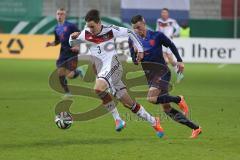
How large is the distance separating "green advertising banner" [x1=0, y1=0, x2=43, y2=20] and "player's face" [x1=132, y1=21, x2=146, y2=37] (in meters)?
22.0

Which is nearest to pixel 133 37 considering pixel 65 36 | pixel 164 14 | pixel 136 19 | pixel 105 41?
pixel 136 19

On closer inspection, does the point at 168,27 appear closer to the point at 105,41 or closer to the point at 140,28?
the point at 140,28

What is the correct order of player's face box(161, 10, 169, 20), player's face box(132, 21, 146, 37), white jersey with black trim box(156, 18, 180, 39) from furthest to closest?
white jersey with black trim box(156, 18, 180, 39), player's face box(161, 10, 169, 20), player's face box(132, 21, 146, 37)

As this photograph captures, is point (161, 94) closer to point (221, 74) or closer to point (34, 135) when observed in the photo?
point (34, 135)

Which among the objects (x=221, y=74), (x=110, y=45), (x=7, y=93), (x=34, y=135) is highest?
(x=110, y=45)

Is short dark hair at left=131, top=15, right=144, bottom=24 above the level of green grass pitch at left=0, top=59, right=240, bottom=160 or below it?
above

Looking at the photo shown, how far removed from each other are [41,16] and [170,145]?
23.8 metres

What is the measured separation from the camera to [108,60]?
10.9 meters

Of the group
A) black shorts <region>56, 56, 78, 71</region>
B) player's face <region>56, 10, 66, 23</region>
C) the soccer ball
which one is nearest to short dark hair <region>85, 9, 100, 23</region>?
the soccer ball

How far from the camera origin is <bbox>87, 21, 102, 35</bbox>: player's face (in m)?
10.6

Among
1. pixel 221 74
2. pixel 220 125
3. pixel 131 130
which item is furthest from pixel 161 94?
pixel 221 74

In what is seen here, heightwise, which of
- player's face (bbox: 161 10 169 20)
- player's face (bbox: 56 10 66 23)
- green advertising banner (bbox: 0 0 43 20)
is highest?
player's face (bbox: 56 10 66 23)

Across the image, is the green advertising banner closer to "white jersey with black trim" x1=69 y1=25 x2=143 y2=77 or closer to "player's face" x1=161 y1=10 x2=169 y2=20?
"player's face" x1=161 y1=10 x2=169 y2=20

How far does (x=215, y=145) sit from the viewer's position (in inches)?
394
